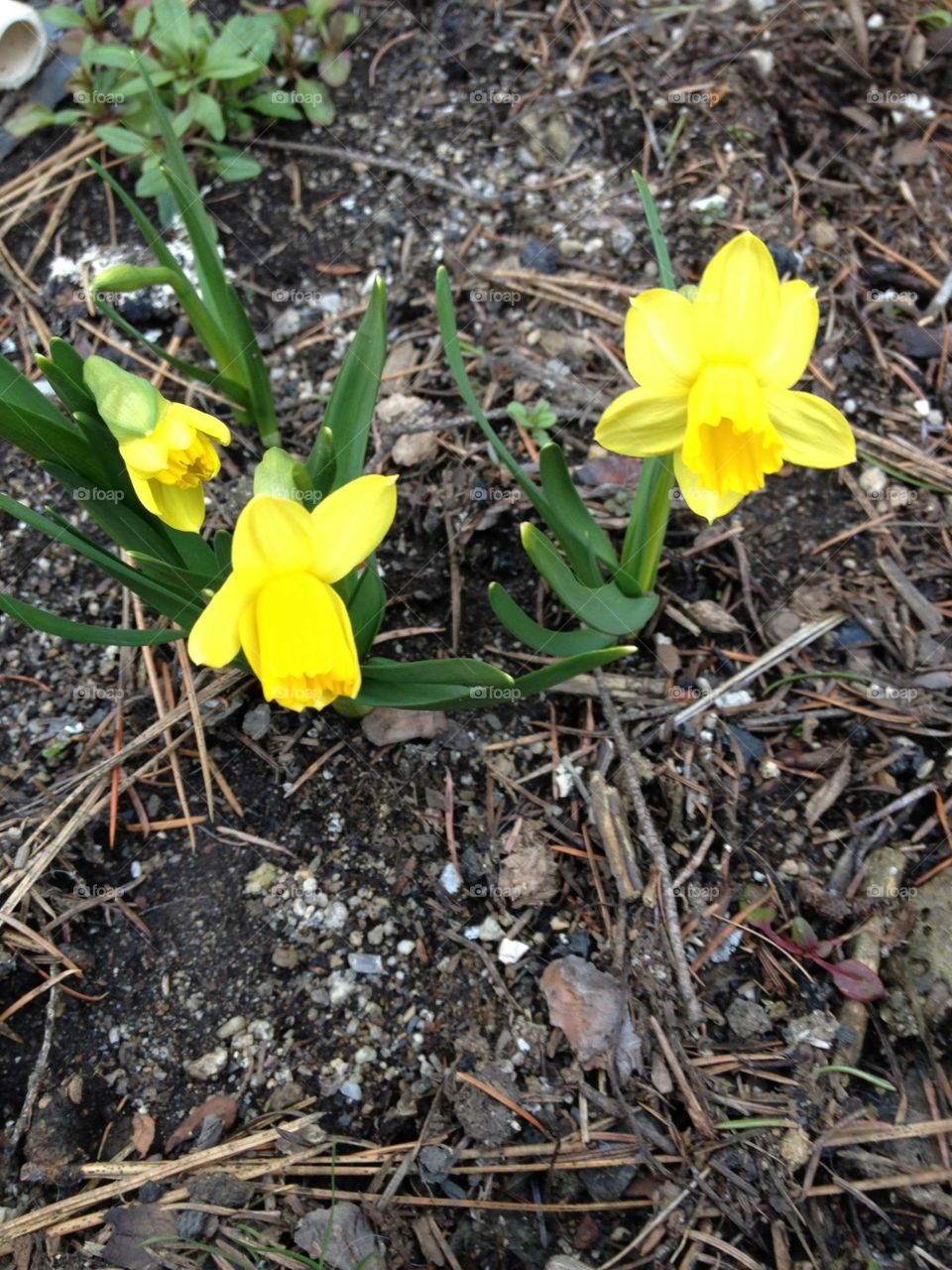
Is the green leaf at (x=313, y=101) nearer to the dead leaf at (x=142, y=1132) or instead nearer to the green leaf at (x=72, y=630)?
the green leaf at (x=72, y=630)

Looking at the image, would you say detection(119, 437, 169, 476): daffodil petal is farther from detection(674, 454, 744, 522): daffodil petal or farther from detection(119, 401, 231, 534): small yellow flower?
detection(674, 454, 744, 522): daffodil petal

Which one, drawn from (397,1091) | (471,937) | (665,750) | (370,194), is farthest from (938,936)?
(370,194)

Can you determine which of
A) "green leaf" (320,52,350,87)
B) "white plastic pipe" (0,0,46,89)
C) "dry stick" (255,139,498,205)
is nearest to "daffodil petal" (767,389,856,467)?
"dry stick" (255,139,498,205)

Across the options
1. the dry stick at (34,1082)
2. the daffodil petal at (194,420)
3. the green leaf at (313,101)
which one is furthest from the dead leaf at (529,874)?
the green leaf at (313,101)

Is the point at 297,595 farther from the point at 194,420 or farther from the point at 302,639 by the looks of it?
the point at 194,420

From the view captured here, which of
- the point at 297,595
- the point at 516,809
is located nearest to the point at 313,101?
the point at 297,595

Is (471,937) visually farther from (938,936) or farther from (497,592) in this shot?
(938,936)

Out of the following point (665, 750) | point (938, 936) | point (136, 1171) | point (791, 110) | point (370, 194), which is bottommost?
point (938, 936)
